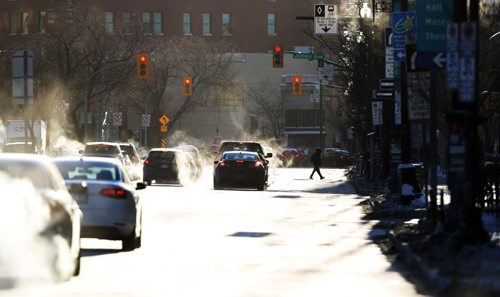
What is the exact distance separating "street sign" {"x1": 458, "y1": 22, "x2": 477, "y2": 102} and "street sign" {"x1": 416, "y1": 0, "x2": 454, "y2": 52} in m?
3.31

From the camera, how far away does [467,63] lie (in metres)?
17.0

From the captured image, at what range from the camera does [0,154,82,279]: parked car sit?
1379 cm

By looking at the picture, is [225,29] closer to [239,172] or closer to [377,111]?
[239,172]

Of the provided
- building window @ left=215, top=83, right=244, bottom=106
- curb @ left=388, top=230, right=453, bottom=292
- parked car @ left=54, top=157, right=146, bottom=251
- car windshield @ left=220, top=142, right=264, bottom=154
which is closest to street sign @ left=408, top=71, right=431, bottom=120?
curb @ left=388, top=230, right=453, bottom=292

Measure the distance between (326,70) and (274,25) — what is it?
179 ft

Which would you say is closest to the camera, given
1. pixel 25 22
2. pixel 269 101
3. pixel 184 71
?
pixel 184 71

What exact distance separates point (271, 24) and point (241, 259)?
11386 centimetres

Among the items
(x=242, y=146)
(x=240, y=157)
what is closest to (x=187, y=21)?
(x=242, y=146)

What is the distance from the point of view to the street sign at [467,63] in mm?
16969

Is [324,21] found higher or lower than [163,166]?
higher

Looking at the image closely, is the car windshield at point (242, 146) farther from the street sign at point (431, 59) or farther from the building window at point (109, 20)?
the building window at point (109, 20)

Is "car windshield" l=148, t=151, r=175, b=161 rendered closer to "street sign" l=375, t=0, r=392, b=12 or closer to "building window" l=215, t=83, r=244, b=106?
"street sign" l=375, t=0, r=392, b=12

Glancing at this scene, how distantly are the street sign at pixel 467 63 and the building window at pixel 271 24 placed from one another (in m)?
114

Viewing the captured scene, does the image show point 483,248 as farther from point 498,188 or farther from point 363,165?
point 363,165
